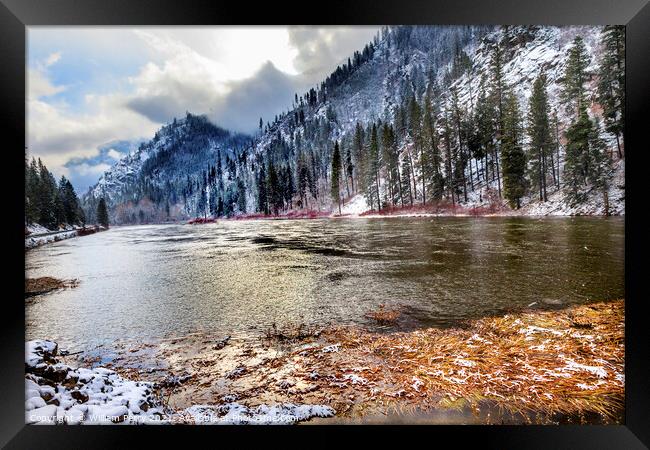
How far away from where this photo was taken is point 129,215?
11.5 feet

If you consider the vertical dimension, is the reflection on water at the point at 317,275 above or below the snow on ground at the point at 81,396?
above

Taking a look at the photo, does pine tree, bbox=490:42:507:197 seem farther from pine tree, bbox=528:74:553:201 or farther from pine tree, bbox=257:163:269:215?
pine tree, bbox=257:163:269:215

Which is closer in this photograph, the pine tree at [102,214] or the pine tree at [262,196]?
the pine tree at [102,214]

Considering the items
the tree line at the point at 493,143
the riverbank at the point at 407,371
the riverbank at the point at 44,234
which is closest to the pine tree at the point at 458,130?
the tree line at the point at 493,143

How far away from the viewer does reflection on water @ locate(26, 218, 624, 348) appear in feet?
10.2

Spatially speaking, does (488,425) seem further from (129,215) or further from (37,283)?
(37,283)

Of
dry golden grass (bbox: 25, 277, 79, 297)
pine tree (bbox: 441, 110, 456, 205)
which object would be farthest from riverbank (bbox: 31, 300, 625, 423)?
pine tree (bbox: 441, 110, 456, 205)

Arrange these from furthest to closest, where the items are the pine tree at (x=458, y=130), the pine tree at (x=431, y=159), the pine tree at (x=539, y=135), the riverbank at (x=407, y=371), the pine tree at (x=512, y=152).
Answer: the pine tree at (x=431, y=159), the pine tree at (x=458, y=130), the pine tree at (x=512, y=152), the pine tree at (x=539, y=135), the riverbank at (x=407, y=371)

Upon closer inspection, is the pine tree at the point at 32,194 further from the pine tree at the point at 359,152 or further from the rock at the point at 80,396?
the pine tree at the point at 359,152

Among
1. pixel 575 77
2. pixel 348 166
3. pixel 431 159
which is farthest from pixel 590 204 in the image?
pixel 348 166

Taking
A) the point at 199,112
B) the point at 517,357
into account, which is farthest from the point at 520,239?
the point at 199,112

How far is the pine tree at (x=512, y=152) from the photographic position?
332cm
